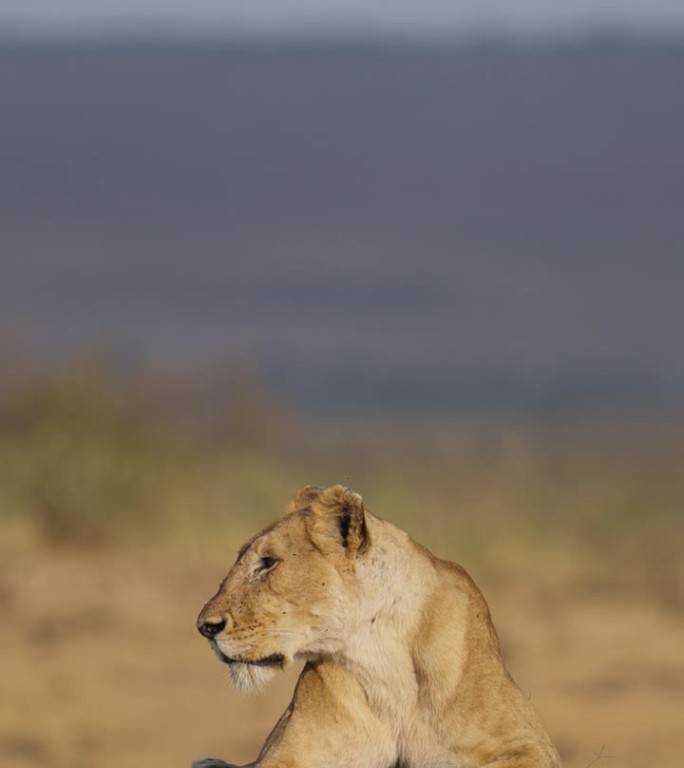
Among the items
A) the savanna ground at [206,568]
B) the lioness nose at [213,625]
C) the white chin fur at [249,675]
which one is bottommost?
the white chin fur at [249,675]

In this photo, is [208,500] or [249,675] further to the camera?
[208,500]

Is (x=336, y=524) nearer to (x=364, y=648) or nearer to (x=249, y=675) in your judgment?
(x=364, y=648)

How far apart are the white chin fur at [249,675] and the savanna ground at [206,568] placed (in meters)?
3.99

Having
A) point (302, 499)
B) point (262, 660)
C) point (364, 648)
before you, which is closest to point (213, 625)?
point (262, 660)

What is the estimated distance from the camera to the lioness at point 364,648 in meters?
6.09

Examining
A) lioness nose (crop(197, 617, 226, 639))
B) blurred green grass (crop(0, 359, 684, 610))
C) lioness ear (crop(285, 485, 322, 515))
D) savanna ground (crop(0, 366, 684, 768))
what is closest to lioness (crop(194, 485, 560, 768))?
lioness nose (crop(197, 617, 226, 639))

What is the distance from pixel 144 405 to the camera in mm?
18484

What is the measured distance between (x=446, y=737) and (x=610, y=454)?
79.2ft

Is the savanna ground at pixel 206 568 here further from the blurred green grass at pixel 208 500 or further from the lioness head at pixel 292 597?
the lioness head at pixel 292 597

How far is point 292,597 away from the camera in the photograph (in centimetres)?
610

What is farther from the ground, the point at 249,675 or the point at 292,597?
the point at 292,597

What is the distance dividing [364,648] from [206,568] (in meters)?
9.68

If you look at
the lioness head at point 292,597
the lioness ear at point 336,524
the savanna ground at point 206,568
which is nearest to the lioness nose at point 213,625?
the lioness head at point 292,597

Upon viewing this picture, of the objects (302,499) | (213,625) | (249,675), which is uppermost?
(302,499)
